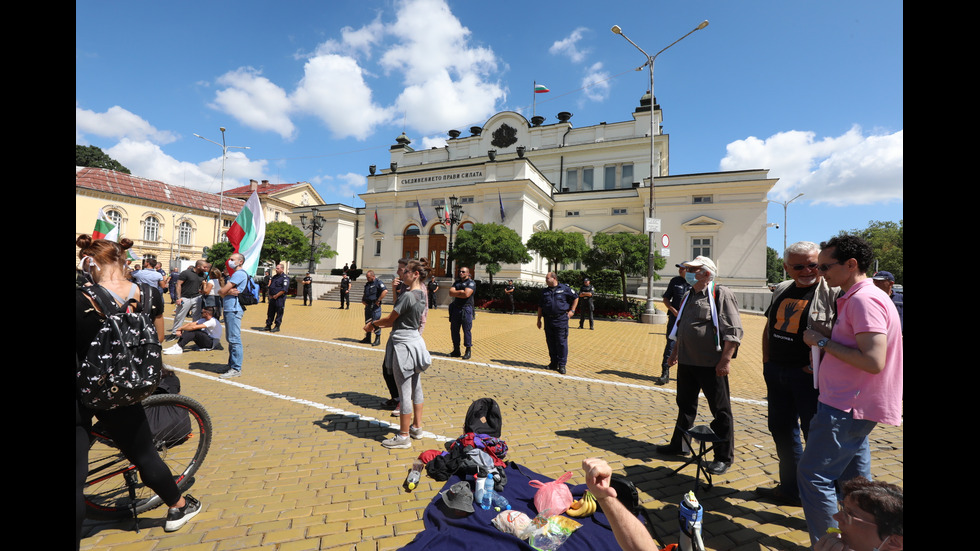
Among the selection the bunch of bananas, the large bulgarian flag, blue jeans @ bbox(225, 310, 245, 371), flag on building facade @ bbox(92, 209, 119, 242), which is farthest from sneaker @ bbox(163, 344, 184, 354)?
the bunch of bananas

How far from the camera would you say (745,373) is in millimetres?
7922

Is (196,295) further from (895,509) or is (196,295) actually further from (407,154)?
(407,154)

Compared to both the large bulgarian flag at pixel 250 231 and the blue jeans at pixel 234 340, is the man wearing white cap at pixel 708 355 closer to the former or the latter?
the blue jeans at pixel 234 340

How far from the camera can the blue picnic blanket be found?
7.89ft

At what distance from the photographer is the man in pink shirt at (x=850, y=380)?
6.75 ft

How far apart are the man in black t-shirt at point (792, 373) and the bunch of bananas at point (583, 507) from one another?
5.11ft

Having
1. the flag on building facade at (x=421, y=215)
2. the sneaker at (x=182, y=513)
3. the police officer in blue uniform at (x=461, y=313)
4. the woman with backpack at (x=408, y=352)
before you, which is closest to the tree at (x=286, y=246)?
the flag on building facade at (x=421, y=215)

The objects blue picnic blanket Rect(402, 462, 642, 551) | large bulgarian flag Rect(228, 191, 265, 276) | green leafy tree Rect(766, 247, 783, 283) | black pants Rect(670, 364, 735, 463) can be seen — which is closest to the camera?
blue picnic blanket Rect(402, 462, 642, 551)

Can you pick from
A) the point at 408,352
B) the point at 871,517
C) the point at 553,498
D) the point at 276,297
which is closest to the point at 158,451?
the point at 408,352

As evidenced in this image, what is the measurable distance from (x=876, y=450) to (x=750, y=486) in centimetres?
205

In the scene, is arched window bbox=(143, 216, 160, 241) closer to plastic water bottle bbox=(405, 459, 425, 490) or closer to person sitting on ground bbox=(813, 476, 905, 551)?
plastic water bottle bbox=(405, 459, 425, 490)

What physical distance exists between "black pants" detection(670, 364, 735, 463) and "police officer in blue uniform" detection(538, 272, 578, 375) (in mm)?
3641

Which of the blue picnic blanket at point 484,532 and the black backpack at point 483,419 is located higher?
the black backpack at point 483,419
